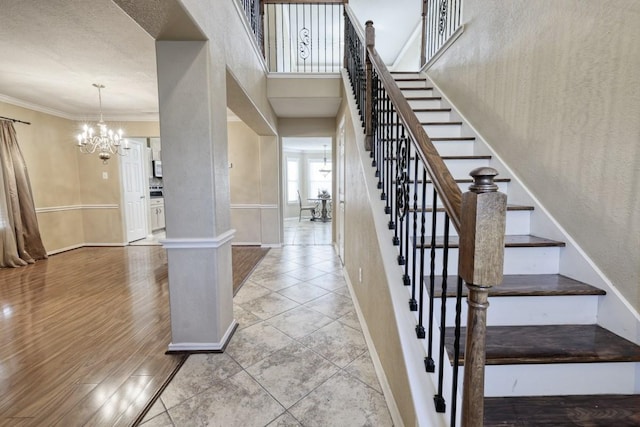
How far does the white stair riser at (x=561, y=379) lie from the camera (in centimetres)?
111

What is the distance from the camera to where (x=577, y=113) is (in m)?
1.45

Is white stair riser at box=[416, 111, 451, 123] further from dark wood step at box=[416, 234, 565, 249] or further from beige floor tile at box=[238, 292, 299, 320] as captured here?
beige floor tile at box=[238, 292, 299, 320]

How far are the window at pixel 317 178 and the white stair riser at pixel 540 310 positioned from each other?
9462 millimetres

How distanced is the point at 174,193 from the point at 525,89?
240 cm

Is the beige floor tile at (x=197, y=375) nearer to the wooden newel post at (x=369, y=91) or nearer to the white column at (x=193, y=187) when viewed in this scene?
the white column at (x=193, y=187)

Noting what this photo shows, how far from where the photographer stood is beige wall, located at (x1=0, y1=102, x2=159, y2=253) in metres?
4.66

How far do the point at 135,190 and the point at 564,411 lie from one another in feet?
23.2

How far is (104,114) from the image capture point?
5.22 meters

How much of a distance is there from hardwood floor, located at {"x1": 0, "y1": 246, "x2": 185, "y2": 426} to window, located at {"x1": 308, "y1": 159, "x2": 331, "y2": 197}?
7.43 metres

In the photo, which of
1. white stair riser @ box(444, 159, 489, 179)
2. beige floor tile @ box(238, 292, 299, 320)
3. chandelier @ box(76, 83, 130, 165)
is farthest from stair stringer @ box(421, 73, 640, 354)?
chandelier @ box(76, 83, 130, 165)

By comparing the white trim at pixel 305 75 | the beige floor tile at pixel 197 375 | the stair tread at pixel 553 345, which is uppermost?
the white trim at pixel 305 75

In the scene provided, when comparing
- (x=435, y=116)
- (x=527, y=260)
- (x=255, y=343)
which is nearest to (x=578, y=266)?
(x=527, y=260)

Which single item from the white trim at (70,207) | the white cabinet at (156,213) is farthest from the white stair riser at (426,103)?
the white cabinet at (156,213)

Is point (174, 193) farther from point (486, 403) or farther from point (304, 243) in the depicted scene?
point (304, 243)
